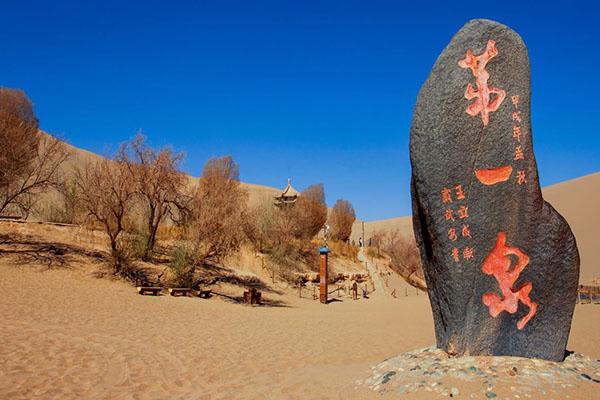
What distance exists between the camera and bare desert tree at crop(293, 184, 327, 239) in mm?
32812

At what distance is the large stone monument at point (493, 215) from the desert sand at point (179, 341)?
1051 mm

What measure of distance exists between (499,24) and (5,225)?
71.9 feet

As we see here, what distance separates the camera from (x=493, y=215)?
5.70m

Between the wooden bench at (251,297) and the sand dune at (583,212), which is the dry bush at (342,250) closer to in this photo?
the sand dune at (583,212)

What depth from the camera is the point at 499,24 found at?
19.7ft

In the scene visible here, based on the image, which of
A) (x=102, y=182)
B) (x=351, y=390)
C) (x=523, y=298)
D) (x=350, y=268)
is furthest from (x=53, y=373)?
(x=350, y=268)

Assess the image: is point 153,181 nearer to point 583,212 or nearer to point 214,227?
point 214,227

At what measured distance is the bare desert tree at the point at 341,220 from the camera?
1554 inches

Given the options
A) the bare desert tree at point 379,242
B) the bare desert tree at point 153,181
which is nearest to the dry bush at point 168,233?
the bare desert tree at point 153,181

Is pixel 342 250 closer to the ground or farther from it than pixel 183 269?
farther from it

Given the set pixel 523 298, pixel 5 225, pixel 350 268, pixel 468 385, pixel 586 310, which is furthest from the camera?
pixel 350 268

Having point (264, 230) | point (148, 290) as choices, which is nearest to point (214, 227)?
point (148, 290)

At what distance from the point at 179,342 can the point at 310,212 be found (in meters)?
24.5

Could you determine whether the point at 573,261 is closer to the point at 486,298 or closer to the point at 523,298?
the point at 523,298
